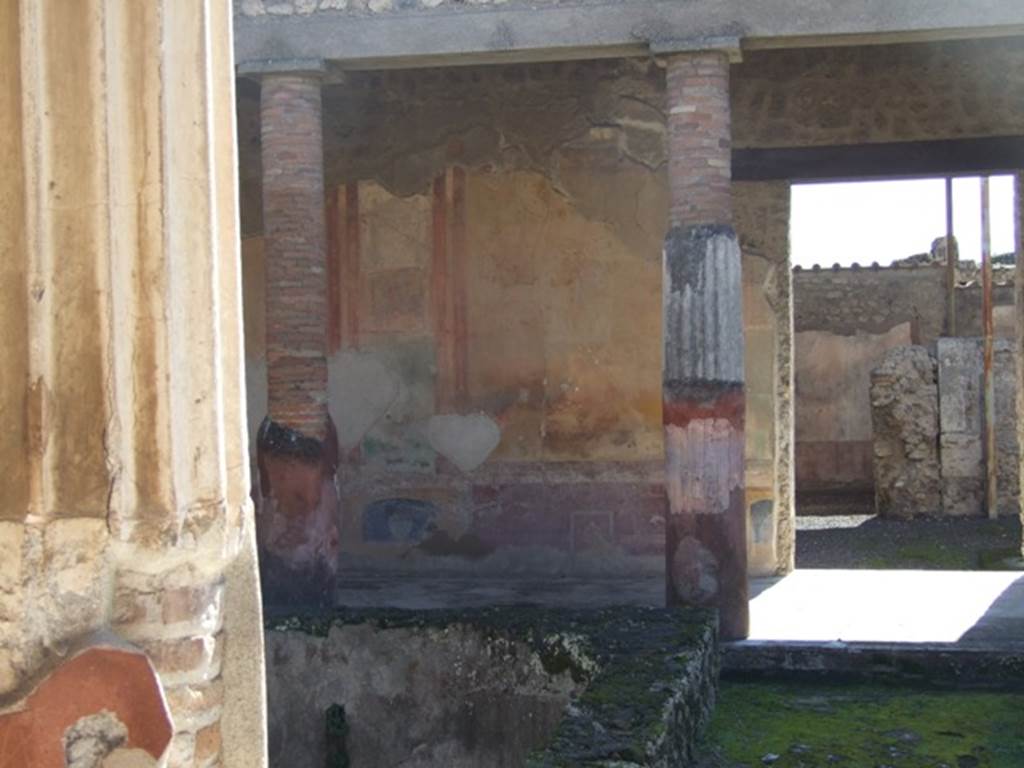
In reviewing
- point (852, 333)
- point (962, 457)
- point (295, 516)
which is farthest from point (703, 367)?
point (852, 333)

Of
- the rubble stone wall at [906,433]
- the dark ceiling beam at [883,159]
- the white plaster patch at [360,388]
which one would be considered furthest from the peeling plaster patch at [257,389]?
the rubble stone wall at [906,433]

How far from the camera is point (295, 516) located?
23.1 feet

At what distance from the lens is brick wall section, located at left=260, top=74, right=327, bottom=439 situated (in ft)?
23.2

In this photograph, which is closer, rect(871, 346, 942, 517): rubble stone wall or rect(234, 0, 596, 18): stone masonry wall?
rect(234, 0, 596, 18): stone masonry wall

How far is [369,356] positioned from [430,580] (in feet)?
4.61

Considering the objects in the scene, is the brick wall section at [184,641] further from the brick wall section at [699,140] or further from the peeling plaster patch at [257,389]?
the peeling plaster patch at [257,389]

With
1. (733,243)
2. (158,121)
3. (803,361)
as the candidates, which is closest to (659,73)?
(733,243)

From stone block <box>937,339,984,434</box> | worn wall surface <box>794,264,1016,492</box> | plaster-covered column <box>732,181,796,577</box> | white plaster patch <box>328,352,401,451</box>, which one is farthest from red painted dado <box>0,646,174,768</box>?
worn wall surface <box>794,264,1016,492</box>

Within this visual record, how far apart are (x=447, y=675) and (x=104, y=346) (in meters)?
4.62

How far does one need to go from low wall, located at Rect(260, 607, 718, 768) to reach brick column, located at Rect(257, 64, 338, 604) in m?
0.71

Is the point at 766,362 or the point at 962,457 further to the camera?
the point at 962,457

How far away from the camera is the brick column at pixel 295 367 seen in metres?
7.04

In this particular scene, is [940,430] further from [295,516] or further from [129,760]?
[129,760]

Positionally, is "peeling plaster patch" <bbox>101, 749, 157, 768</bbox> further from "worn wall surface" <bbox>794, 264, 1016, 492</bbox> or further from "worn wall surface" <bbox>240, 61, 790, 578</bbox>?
"worn wall surface" <bbox>794, 264, 1016, 492</bbox>
